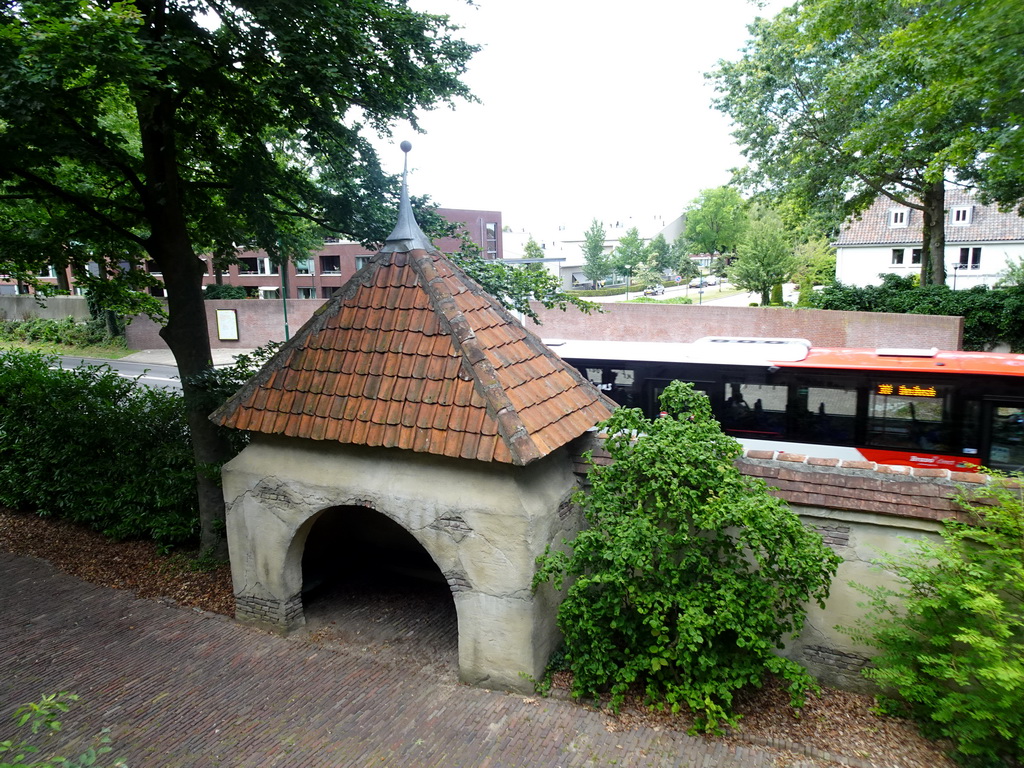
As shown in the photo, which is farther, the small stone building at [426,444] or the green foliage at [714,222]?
the green foliage at [714,222]

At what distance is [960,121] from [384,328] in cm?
2029

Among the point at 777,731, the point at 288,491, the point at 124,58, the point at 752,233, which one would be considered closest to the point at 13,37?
the point at 124,58

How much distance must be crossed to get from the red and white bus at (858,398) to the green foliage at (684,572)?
20.6 ft

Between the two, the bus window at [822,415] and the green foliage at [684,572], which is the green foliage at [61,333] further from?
the green foliage at [684,572]

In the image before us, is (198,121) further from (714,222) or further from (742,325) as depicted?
(714,222)

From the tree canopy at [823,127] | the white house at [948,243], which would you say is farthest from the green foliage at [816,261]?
the tree canopy at [823,127]

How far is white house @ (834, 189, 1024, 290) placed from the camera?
4038 centimetres

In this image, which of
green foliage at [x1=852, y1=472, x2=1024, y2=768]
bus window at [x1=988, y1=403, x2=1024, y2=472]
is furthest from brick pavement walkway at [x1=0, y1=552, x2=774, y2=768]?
bus window at [x1=988, y1=403, x2=1024, y2=472]

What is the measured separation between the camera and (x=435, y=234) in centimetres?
1011

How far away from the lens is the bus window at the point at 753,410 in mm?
12609

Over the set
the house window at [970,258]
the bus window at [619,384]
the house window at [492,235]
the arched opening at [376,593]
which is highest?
the house window at [492,235]

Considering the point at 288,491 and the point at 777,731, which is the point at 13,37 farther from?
the point at 777,731

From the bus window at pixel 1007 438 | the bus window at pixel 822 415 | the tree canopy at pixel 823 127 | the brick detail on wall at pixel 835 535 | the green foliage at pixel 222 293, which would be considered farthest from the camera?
the green foliage at pixel 222 293

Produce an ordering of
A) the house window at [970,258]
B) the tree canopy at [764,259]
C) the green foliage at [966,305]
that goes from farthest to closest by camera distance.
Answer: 1. the house window at [970,258]
2. the tree canopy at [764,259]
3. the green foliage at [966,305]
